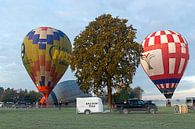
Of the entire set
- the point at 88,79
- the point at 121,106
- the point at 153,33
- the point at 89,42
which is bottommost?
the point at 121,106

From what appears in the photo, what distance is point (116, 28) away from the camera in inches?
1993

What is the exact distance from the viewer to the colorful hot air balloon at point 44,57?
75562 millimetres

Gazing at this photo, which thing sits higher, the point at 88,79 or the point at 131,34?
the point at 131,34

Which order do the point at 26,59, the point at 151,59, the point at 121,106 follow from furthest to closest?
the point at 26,59 → the point at 151,59 → the point at 121,106

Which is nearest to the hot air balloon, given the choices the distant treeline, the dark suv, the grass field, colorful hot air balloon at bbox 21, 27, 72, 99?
colorful hot air balloon at bbox 21, 27, 72, 99

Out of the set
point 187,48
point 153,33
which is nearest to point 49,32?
point 153,33

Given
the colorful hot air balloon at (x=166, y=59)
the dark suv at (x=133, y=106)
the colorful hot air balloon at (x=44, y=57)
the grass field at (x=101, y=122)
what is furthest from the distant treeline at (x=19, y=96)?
the grass field at (x=101, y=122)

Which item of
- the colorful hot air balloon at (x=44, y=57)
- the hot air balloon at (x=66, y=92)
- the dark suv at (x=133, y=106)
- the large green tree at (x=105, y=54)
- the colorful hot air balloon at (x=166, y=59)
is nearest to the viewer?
the dark suv at (x=133, y=106)

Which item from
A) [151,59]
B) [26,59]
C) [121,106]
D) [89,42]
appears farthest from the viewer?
[26,59]

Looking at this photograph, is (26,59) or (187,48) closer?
(187,48)

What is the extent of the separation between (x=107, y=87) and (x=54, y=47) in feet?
93.9

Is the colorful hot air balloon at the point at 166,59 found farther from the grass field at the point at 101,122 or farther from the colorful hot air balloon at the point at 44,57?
the grass field at the point at 101,122

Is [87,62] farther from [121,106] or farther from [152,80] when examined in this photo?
[152,80]

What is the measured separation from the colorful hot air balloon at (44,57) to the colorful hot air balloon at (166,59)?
50.1ft
